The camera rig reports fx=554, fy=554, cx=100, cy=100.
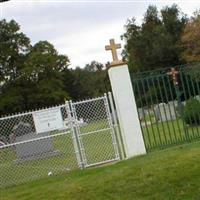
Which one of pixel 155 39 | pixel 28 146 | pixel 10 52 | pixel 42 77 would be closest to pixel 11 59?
pixel 10 52

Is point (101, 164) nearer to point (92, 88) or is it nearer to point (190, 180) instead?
point (190, 180)

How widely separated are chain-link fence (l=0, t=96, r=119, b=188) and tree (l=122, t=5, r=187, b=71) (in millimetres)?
40257

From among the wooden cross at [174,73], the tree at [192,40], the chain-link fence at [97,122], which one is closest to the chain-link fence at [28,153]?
the chain-link fence at [97,122]

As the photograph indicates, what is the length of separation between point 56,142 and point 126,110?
32.6 feet

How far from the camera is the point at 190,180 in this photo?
9133 millimetres

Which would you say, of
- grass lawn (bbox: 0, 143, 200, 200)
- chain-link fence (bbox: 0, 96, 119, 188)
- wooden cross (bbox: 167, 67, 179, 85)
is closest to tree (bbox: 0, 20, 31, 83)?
chain-link fence (bbox: 0, 96, 119, 188)

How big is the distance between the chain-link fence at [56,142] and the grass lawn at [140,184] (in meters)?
3.05

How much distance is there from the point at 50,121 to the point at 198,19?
139ft

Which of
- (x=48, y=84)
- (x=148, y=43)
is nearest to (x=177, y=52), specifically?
(x=148, y=43)

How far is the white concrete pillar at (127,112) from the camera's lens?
13.7 m

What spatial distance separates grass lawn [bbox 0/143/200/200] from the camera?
28.8ft

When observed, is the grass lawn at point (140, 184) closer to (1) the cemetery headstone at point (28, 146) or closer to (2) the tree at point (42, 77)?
(1) the cemetery headstone at point (28, 146)

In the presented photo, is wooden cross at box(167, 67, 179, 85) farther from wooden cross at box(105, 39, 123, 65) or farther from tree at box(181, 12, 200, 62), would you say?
tree at box(181, 12, 200, 62)

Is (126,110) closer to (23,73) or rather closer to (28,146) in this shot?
(28,146)
